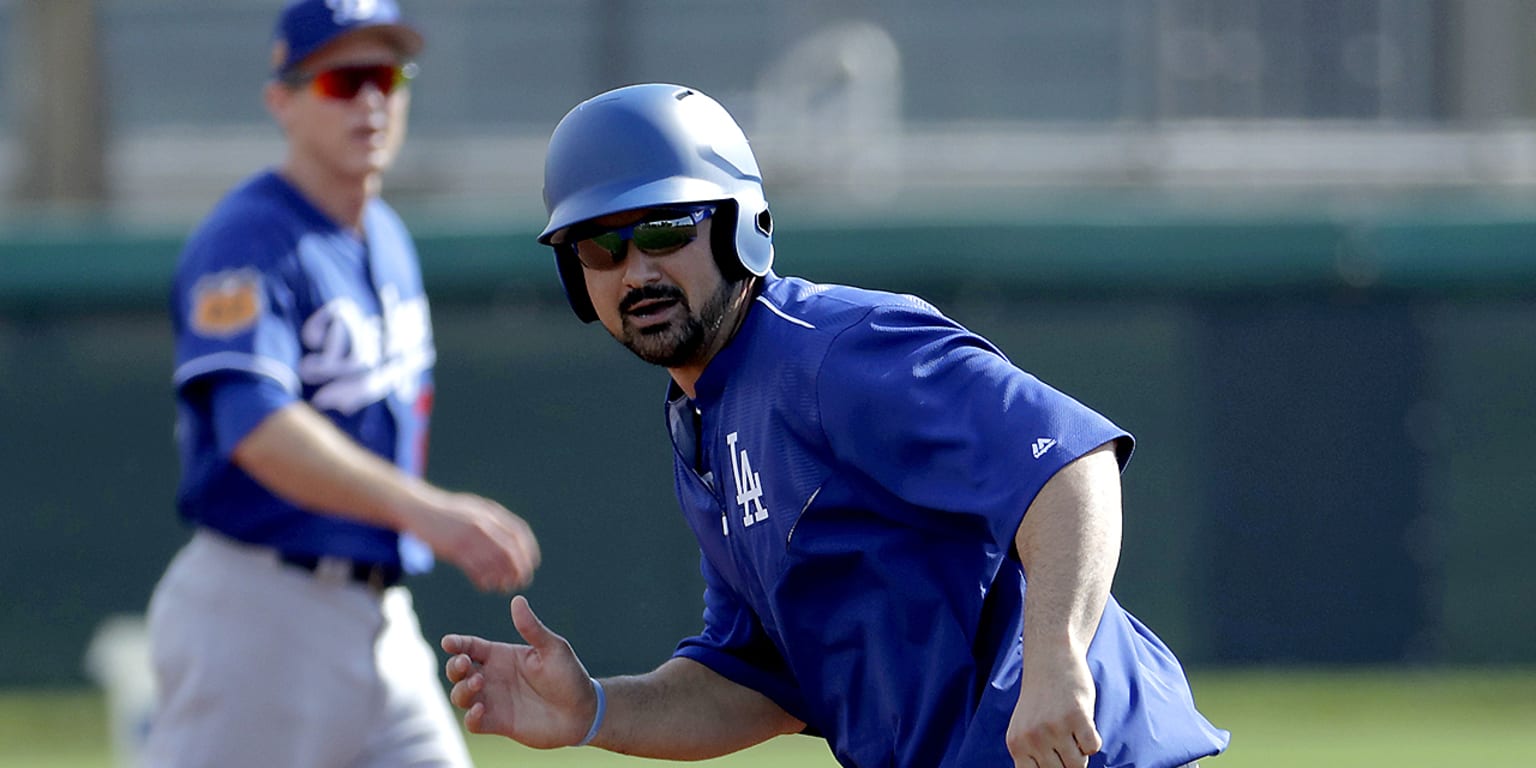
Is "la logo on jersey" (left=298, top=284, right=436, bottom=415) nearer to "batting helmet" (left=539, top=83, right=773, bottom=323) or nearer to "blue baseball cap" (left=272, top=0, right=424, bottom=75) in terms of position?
"blue baseball cap" (left=272, top=0, right=424, bottom=75)

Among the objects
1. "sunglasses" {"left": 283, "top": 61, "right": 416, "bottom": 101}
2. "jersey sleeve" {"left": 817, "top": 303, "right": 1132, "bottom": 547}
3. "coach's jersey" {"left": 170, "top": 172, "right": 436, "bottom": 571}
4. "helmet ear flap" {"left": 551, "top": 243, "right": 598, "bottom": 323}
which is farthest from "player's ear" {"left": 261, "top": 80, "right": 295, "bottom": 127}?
"jersey sleeve" {"left": 817, "top": 303, "right": 1132, "bottom": 547}

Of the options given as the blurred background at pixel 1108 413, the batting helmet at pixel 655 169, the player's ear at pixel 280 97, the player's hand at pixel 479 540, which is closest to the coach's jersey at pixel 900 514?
the batting helmet at pixel 655 169

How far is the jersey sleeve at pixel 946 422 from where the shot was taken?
111 inches

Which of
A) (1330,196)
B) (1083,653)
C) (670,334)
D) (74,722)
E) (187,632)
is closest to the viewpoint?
(1083,653)

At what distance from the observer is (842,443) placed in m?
2.93

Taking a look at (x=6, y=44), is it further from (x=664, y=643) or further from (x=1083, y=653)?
(x=1083, y=653)

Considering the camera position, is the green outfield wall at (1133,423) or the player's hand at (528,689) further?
the green outfield wall at (1133,423)

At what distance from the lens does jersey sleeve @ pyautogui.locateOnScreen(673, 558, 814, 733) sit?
139 inches

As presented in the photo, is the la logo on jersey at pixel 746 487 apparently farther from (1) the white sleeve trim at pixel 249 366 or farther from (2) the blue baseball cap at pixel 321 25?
(2) the blue baseball cap at pixel 321 25

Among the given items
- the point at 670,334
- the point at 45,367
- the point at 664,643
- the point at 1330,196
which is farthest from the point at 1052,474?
the point at 1330,196

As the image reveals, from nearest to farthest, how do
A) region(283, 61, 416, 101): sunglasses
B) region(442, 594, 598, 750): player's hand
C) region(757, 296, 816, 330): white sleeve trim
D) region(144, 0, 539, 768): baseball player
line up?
region(757, 296, 816, 330): white sleeve trim, region(442, 594, 598, 750): player's hand, region(144, 0, 539, 768): baseball player, region(283, 61, 416, 101): sunglasses

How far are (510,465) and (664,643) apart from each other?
1.09m

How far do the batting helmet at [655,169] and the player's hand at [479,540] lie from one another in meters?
1.22

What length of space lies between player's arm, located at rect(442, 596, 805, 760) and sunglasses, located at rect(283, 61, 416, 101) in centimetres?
204
